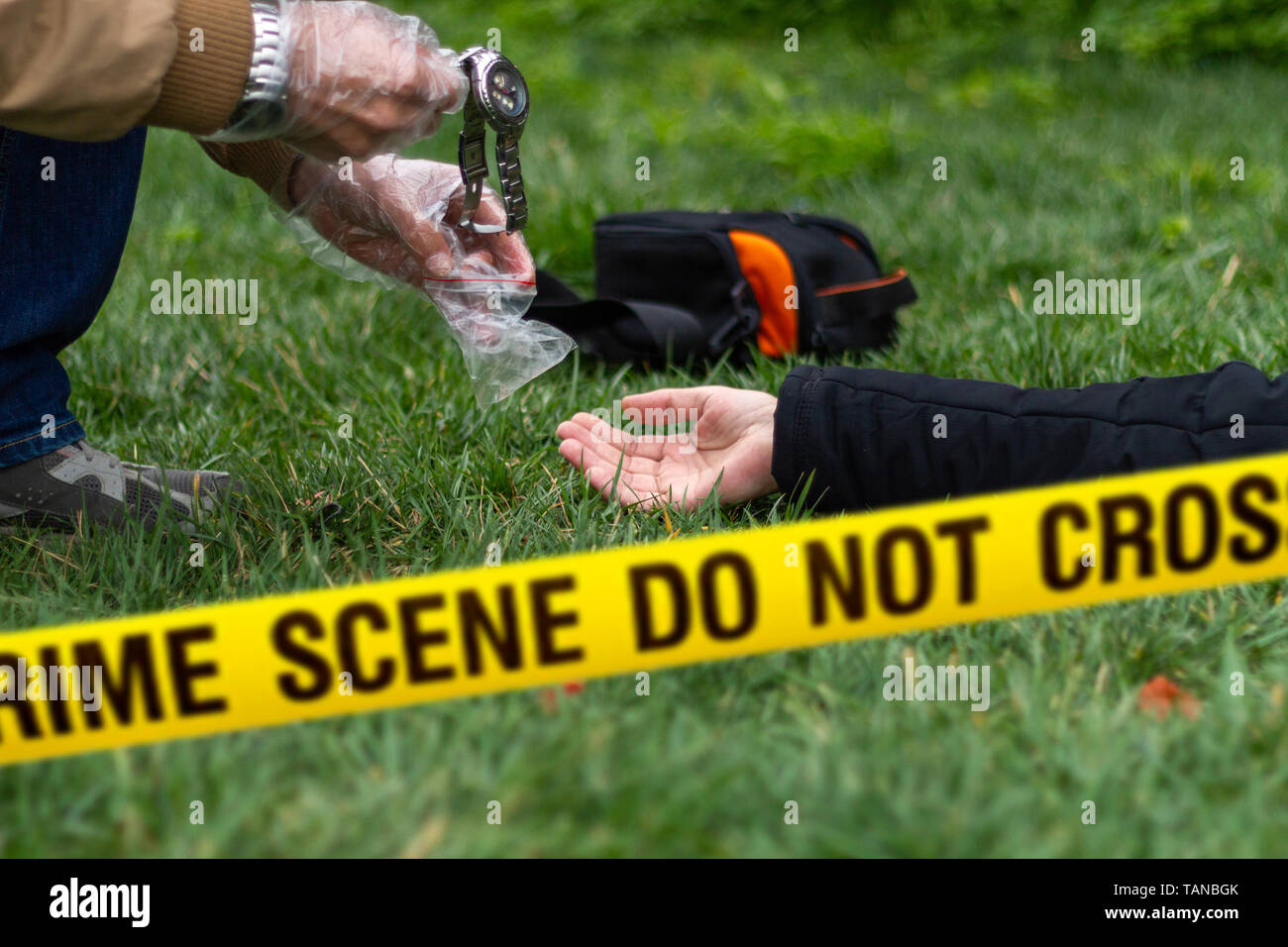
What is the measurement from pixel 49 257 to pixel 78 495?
0.44 m

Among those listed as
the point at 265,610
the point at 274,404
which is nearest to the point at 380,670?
the point at 265,610

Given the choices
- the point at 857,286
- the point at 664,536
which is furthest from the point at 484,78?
the point at 857,286

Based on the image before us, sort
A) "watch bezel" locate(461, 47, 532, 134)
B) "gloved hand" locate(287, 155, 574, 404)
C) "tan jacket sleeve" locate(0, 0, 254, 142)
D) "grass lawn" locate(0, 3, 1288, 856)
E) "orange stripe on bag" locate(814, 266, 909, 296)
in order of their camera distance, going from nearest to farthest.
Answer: "grass lawn" locate(0, 3, 1288, 856), "tan jacket sleeve" locate(0, 0, 254, 142), "watch bezel" locate(461, 47, 532, 134), "gloved hand" locate(287, 155, 574, 404), "orange stripe on bag" locate(814, 266, 909, 296)

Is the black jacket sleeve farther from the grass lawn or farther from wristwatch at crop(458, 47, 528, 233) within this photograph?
wristwatch at crop(458, 47, 528, 233)

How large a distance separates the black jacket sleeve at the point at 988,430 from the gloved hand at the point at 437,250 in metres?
0.55

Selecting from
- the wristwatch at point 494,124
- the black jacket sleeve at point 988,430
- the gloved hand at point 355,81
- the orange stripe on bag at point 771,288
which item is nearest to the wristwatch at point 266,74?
the gloved hand at point 355,81

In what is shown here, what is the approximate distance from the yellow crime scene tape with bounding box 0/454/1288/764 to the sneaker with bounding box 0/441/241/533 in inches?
30.7

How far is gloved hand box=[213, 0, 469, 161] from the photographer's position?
5.49ft

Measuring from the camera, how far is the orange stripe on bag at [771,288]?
312 cm

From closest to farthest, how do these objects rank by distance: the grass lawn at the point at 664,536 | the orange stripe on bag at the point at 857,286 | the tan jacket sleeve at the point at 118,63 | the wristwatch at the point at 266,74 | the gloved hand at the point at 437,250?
the grass lawn at the point at 664,536 → the tan jacket sleeve at the point at 118,63 → the wristwatch at the point at 266,74 → the gloved hand at the point at 437,250 → the orange stripe on bag at the point at 857,286

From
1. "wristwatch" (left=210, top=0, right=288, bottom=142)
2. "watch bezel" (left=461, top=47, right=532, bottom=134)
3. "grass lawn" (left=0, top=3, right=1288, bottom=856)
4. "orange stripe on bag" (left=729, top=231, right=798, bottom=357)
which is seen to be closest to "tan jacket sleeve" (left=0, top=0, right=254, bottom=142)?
"wristwatch" (left=210, top=0, right=288, bottom=142)

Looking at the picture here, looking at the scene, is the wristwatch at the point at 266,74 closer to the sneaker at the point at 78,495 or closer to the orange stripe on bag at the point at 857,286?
the sneaker at the point at 78,495

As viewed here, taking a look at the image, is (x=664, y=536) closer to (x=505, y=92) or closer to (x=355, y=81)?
(x=505, y=92)

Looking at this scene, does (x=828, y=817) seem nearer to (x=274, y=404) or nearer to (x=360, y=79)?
(x=360, y=79)
